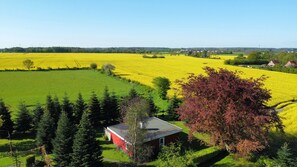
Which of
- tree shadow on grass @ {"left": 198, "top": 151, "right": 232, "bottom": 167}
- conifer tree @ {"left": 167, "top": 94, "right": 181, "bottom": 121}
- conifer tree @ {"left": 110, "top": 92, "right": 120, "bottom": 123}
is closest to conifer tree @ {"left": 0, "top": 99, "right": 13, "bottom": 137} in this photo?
conifer tree @ {"left": 110, "top": 92, "right": 120, "bottom": 123}

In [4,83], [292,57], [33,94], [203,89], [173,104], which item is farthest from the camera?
[292,57]

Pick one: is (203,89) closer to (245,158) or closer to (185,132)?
(245,158)

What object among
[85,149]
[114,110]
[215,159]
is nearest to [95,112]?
[114,110]

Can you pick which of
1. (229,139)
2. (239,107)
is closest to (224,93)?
(239,107)

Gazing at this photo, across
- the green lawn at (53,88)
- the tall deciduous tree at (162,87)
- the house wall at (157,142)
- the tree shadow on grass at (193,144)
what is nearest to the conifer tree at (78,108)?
the house wall at (157,142)

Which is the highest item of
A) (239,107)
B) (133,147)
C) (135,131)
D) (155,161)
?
(239,107)

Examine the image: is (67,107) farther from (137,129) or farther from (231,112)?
(231,112)
